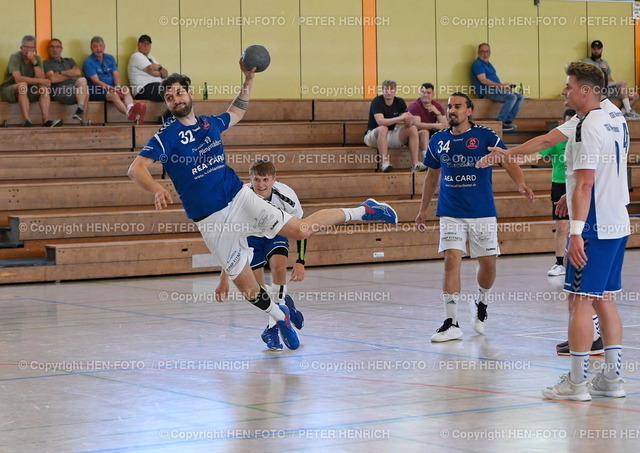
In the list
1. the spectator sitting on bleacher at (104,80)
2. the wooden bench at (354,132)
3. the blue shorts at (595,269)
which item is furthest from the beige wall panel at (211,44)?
the blue shorts at (595,269)

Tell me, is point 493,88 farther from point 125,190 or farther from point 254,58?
point 254,58

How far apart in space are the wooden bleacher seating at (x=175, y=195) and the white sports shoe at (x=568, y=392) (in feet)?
31.6

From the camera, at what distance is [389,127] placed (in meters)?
19.2

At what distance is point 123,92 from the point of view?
19156mm

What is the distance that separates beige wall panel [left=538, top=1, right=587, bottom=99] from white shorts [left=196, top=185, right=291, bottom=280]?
57.1ft

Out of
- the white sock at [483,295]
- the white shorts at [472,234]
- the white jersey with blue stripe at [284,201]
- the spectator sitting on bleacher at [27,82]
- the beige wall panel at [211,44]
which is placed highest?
the beige wall panel at [211,44]

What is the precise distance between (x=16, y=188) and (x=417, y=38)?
1061 centimetres

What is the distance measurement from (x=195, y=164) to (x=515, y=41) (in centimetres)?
1728

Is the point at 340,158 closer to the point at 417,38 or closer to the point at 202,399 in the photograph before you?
the point at 417,38

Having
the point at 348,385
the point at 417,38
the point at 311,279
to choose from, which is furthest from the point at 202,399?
the point at 417,38

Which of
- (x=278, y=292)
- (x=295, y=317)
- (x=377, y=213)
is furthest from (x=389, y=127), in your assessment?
(x=295, y=317)

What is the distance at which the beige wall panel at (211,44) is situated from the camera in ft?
68.6

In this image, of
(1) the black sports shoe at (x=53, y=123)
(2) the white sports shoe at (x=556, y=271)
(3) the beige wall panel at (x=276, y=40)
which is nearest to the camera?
(2) the white sports shoe at (x=556, y=271)

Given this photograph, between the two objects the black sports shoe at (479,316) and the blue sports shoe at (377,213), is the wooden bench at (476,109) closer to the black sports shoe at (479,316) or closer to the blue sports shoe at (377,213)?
the blue sports shoe at (377,213)
